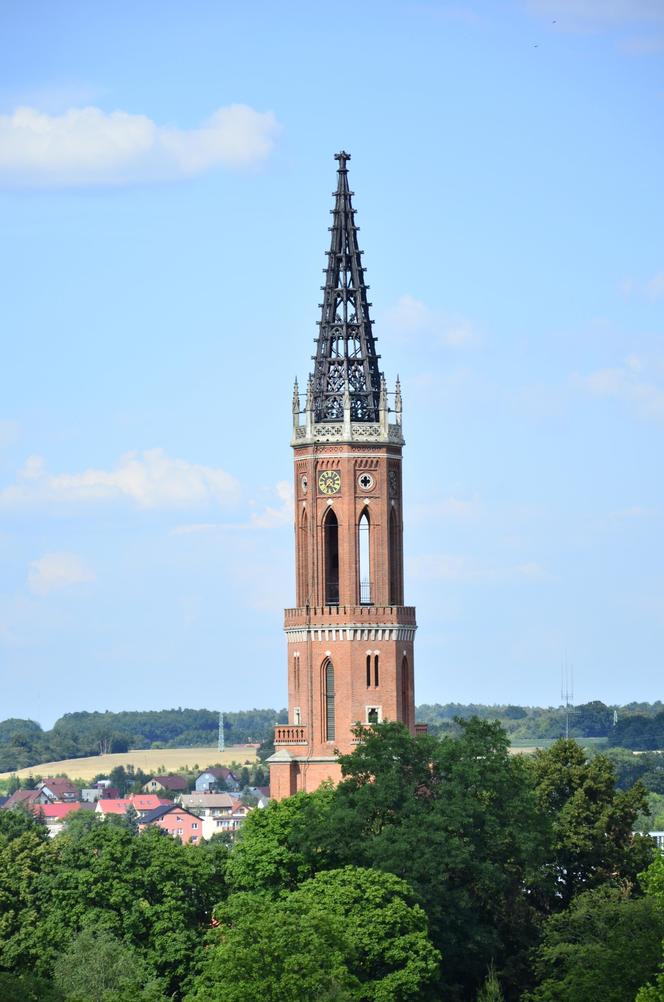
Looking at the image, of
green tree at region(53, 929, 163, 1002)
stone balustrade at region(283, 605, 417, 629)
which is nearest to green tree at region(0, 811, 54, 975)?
green tree at region(53, 929, 163, 1002)

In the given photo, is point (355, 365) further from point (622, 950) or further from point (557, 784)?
point (622, 950)

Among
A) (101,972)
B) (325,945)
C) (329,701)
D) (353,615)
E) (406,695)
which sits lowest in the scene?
(101,972)

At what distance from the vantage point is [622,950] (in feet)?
316

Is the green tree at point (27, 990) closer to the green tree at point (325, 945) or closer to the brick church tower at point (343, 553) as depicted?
the green tree at point (325, 945)

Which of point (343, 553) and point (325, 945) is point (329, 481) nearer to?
point (343, 553)

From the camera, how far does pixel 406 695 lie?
126 m

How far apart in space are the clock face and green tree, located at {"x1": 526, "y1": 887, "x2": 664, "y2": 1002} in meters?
25.0

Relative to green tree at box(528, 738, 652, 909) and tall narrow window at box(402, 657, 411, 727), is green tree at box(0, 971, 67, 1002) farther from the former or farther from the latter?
tall narrow window at box(402, 657, 411, 727)

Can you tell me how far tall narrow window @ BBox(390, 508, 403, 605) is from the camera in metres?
125

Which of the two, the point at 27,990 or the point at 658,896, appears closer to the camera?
the point at 658,896

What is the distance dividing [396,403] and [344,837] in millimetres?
27127

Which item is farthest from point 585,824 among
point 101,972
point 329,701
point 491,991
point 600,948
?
point 101,972

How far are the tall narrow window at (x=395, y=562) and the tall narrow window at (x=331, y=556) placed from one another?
2.45 meters

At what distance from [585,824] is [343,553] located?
57.7 ft
